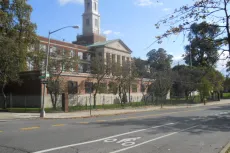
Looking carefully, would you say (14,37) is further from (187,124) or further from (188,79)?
(188,79)

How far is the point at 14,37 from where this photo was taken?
119ft

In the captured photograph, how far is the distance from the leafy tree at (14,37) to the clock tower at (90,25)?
53.3 meters

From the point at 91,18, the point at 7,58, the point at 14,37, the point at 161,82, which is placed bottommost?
the point at 161,82

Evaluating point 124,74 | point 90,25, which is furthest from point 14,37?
point 90,25

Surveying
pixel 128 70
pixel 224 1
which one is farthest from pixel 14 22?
pixel 224 1

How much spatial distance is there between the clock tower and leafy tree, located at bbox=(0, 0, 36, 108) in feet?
175

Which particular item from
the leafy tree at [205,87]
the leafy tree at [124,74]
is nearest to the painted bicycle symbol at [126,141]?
the leafy tree at [124,74]

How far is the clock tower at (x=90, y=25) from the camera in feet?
302

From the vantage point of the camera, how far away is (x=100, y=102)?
2003 inches

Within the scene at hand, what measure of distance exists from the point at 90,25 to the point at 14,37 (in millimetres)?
59338

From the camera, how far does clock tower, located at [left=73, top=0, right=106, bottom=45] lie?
92062 mm

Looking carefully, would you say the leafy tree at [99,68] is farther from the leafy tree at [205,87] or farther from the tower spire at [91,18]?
the tower spire at [91,18]

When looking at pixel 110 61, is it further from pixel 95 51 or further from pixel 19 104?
pixel 95 51

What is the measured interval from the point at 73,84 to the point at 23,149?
124 feet
